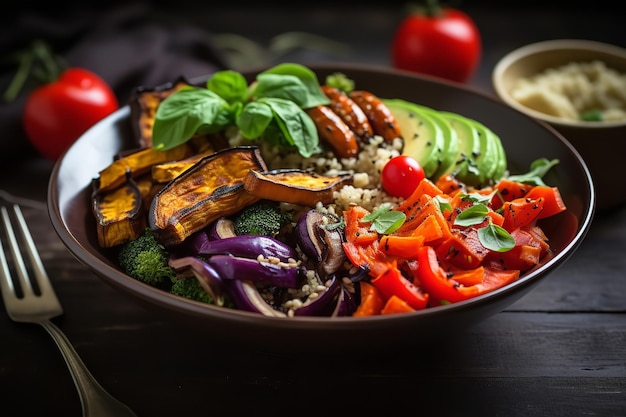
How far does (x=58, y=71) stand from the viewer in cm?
422

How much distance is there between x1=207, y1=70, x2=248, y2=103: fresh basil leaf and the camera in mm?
3121

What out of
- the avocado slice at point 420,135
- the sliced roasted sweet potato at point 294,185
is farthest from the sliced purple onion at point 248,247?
the avocado slice at point 420,135

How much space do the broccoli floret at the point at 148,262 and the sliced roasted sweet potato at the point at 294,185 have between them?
402 mm

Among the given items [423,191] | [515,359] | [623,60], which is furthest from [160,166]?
[623,60]

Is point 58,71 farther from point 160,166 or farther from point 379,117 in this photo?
point 379,117

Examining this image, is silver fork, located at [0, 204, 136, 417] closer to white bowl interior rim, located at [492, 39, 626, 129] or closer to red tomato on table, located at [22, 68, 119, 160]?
red tomato on table, located at [22, 68, 119, 160]

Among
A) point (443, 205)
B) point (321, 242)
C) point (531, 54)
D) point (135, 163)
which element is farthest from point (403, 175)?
point (531, 54)

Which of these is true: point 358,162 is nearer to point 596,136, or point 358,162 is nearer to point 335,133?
point 335,133

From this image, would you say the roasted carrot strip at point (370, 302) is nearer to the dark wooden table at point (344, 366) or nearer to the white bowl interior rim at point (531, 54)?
the dark wooden table at point (344, 366)

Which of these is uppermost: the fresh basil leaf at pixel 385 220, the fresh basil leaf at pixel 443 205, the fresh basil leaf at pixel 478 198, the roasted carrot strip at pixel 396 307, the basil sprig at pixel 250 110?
the basil sprig at pixel 250 110

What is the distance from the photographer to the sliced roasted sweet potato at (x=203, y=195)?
242 cm

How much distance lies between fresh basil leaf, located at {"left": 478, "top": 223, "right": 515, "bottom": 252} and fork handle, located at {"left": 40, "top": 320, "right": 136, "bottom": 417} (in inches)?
52.4

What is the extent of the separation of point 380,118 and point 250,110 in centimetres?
62

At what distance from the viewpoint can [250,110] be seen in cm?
286
